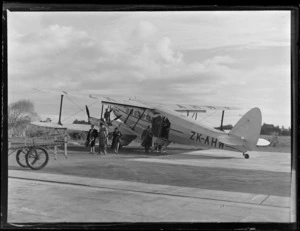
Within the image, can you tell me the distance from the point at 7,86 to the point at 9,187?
63.0 inches

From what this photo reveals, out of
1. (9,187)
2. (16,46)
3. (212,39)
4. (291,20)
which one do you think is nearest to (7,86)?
(16,46)

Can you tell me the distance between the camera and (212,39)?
5.32m

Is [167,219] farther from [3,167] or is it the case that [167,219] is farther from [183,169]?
[3,167]

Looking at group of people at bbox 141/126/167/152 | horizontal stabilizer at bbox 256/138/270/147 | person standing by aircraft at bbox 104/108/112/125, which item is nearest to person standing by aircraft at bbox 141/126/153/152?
group of people at bbox 141/126/167/152

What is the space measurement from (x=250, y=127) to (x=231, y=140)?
32.4 inches

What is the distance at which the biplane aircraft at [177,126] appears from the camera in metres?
6.02

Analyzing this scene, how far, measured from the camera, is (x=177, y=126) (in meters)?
7.00

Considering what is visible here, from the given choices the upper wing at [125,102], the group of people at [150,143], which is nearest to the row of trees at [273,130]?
the group of people at [150,143]

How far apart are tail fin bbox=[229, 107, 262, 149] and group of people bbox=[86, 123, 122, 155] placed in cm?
222

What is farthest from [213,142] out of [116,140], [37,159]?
[37,159]

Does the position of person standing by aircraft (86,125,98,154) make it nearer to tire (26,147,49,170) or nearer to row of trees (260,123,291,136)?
tire (26,147,49,170)

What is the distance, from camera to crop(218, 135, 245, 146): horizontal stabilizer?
21.3 feet

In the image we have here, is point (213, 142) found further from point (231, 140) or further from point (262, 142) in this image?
point (262, 142)

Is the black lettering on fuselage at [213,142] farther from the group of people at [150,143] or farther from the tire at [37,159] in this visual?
the tire at [37,159]
